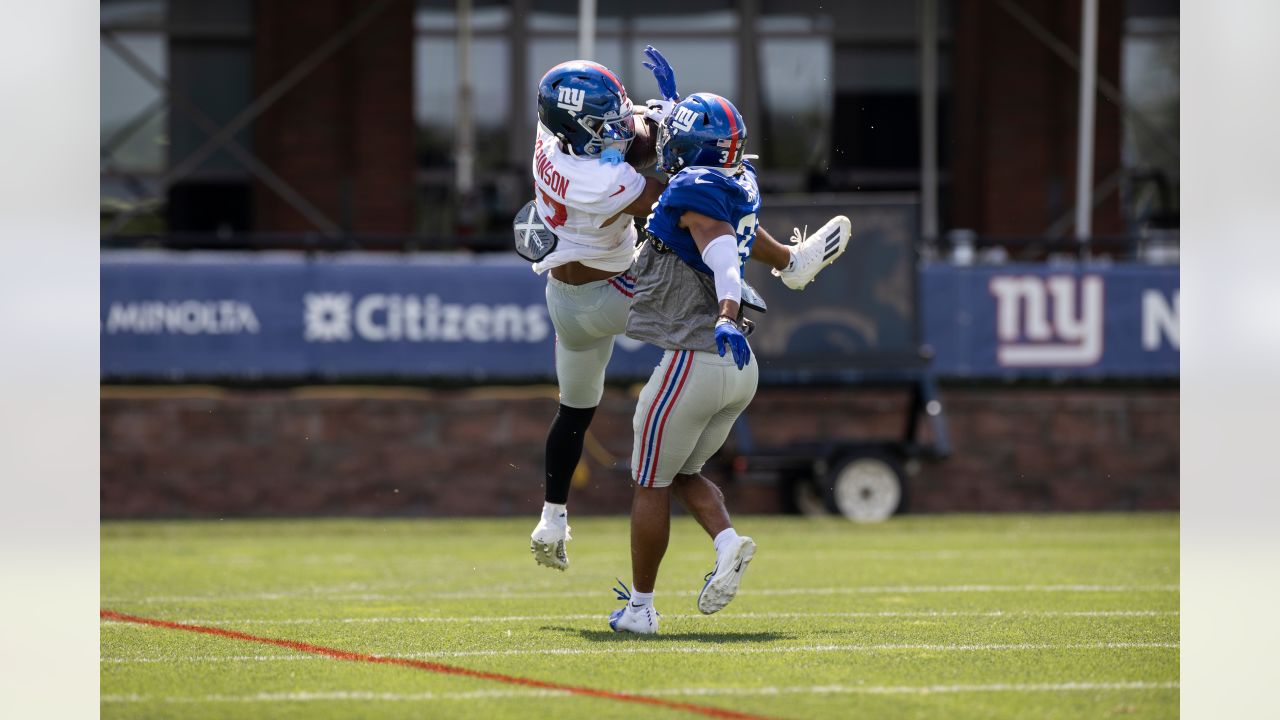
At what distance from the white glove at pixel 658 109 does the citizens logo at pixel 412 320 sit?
6.64 metres

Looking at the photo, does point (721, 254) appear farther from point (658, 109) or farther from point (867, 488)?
point (867, 488)

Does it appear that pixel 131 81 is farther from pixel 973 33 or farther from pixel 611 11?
pixel 973 33

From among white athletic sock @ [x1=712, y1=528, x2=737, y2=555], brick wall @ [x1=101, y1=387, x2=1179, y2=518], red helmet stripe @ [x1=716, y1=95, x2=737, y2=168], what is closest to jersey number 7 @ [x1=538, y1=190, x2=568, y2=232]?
red helmet stripe @ [x1=716, y1=95, x2=737, y2=168]

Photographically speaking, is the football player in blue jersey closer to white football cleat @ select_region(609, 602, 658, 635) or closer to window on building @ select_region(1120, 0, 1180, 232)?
white football cleat @ select_region(609, 602, 658, 635)

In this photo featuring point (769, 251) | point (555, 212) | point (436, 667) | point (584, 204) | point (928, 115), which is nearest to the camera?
point (436, 667)

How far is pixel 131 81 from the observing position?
17.5m

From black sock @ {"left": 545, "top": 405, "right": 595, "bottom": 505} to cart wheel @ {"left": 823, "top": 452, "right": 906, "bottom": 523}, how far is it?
595 centimetres

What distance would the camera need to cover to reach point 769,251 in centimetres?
626

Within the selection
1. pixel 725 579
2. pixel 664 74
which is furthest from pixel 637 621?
pixel 664 74

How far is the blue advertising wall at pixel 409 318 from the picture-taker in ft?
42.8

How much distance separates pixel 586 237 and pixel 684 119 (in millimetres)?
689

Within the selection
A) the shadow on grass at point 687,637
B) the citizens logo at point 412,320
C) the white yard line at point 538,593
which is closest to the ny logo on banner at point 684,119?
the shadow on grass at point 687,637
